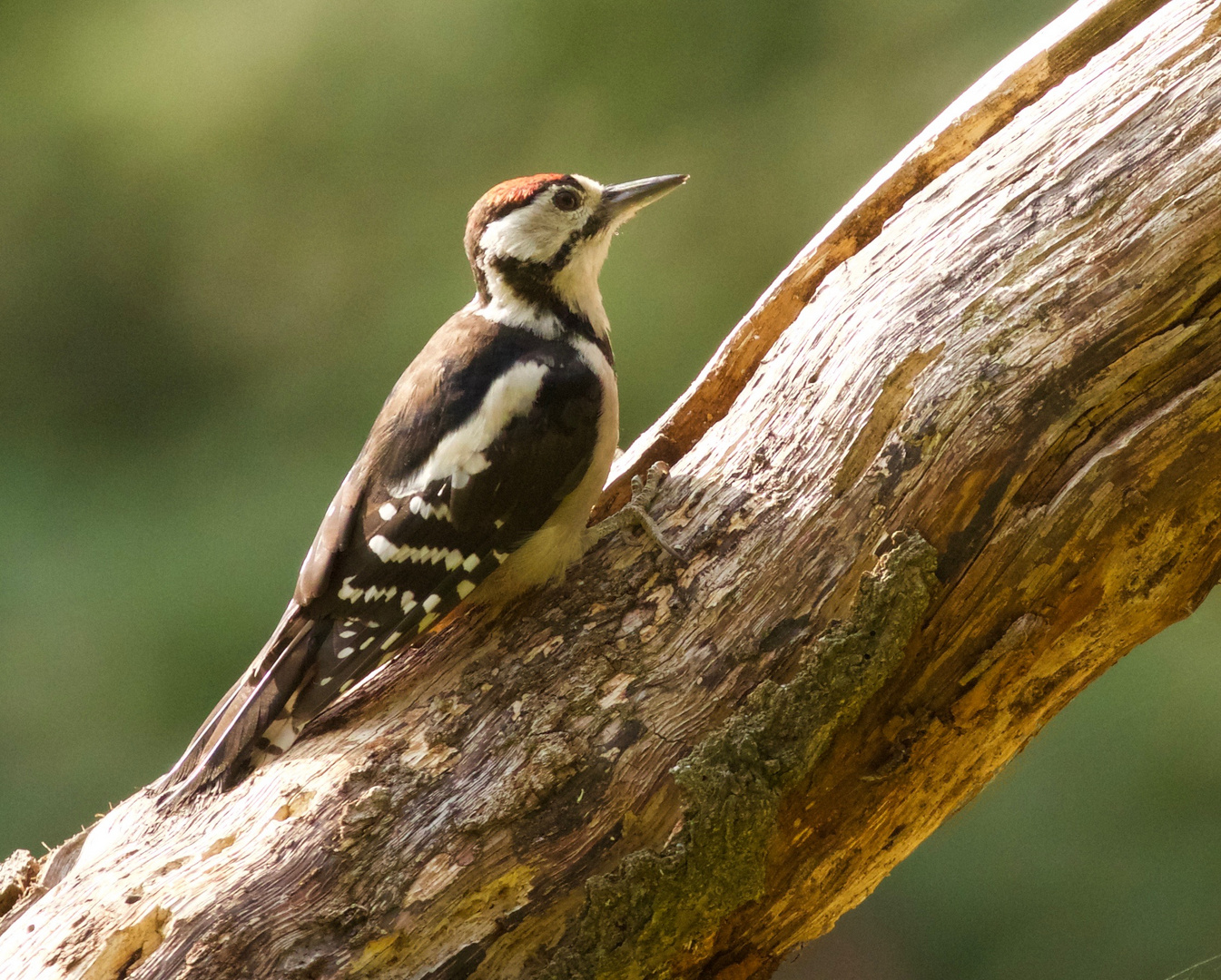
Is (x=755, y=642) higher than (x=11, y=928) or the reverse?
the reverse

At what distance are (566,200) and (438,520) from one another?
664 mm

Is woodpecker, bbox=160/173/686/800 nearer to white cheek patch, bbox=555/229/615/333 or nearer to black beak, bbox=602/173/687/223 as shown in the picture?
white cheek patch, bbox=555/229/615/333

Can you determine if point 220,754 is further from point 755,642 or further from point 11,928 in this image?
point 755,642

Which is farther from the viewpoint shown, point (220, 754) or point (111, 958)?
point (220, 754)

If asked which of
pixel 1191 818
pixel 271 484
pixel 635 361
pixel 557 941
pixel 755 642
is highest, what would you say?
pixel 271 484

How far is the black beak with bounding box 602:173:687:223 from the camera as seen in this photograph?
1913mm

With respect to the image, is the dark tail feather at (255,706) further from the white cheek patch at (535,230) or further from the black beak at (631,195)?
the black beak at (631,195)

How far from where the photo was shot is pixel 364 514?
65.9 inches

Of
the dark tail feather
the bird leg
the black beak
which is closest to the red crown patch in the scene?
the black beak

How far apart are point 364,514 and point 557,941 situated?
2.36ft

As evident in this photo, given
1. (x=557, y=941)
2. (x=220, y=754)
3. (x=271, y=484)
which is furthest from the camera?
(x=271, y=484)

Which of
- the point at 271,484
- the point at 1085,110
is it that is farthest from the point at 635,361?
the point at 1085,110

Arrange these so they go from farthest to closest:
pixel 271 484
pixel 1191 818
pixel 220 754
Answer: pixel 271 484 < pixel 1191 818 < pixel 220 754

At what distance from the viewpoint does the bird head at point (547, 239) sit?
1867 millimetres
